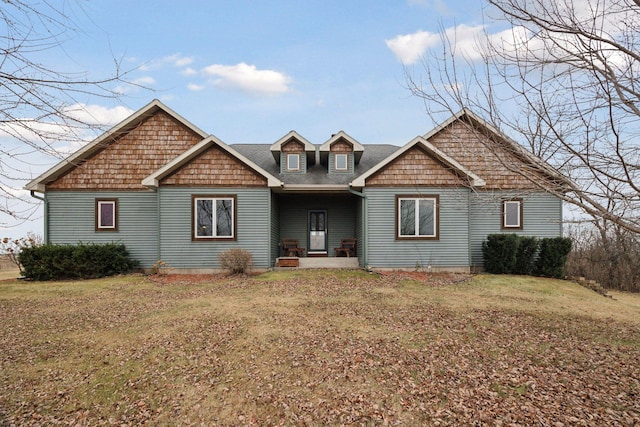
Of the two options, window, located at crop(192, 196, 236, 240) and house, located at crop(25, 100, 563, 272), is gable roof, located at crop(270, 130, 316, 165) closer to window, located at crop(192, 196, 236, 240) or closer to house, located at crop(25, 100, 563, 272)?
house, located at crop(25, 100, 563, 272)

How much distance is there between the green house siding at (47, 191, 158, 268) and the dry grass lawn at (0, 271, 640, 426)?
532 cm

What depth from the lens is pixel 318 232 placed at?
58.6 ft

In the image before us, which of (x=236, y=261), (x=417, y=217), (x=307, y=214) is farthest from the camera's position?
(x=307, y=214)

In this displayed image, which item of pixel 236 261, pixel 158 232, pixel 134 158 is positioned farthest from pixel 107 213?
pixel 236 261

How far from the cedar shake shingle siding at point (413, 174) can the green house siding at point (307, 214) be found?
10.8ft

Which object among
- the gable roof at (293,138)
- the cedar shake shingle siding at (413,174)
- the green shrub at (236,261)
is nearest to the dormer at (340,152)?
the gable roof at (293,138)

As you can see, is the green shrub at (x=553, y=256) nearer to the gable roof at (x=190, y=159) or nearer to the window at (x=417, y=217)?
the window at (x=417, y=217)

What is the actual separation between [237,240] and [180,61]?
7649mm

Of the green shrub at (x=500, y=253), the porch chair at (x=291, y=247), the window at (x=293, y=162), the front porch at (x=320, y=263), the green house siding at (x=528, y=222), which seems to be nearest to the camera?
the green shrub at (x=500, y=253)

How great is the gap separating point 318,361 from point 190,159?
36.2ft

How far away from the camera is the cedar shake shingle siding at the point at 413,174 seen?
14.7 metres

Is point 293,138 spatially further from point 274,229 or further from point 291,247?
point 291,247

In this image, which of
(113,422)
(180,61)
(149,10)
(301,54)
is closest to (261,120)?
(301,54)

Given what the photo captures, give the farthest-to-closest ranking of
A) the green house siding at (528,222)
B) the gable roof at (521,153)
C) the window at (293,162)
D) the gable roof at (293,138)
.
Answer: the window at (293,162)
the gable roof at (293,138)
the green house siding at (528,222)
the gable roof at (521,153)
